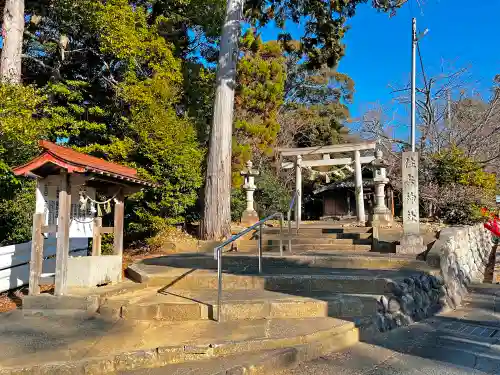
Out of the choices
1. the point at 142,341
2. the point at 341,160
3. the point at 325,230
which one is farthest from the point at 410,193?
the point at 341,160

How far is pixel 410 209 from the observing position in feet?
26.5

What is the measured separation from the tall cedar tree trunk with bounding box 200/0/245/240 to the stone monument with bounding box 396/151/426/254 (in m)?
4.39

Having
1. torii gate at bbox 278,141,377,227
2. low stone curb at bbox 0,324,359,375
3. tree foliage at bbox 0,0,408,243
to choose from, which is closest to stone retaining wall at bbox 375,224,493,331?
low stone curb at bbox 0,324,359,375

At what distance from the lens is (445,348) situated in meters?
4.24

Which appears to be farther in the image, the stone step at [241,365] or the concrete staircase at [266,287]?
the concrete staircase at [266,287]

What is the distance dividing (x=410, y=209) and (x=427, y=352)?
444 centimetres

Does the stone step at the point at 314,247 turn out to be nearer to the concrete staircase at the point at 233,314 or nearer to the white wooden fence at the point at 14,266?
the concrete staircase at the point at 233,314

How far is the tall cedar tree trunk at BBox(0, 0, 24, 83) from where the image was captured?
899cm

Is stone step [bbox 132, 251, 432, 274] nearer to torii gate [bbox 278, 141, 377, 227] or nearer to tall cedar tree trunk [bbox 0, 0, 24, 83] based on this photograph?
tall cedar tree trunk [bbox 0, 0, 24, 83]

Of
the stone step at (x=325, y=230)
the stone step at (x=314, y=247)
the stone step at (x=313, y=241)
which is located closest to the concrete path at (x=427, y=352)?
the stone step at (x=314, y=247)

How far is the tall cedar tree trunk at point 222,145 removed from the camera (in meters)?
10.1

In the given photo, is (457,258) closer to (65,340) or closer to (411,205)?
(411,205)

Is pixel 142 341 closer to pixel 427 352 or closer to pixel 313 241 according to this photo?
pixel 427 352

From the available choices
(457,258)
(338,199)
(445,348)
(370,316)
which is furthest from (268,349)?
(338,199)
